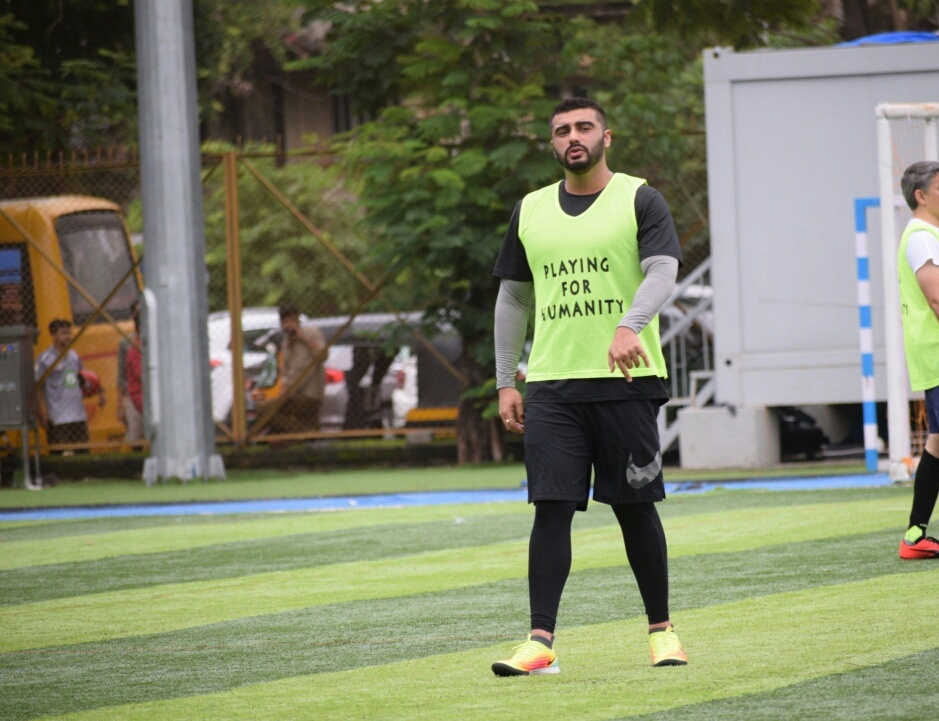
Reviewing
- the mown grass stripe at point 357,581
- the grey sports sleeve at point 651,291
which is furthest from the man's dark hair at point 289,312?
the grey sports sleeve at point 651,291

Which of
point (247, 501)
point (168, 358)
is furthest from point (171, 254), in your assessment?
point (247, 501)

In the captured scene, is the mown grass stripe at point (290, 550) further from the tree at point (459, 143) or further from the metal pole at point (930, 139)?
the tree at point (459, 143)

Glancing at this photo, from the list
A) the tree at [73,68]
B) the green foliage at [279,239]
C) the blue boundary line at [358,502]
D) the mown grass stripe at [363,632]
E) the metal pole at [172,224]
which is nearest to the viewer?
the mown grass stripe at [363,632]

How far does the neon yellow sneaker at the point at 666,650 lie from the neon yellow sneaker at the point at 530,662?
347 mm

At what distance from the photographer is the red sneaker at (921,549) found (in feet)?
27.5

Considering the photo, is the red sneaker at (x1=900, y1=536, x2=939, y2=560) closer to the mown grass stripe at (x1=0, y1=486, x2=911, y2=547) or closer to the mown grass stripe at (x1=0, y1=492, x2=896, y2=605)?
the mown grass stripe at (x1=0, y1=492, x2=896, y2=605)

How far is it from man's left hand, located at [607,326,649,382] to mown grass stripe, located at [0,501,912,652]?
2.94 meters

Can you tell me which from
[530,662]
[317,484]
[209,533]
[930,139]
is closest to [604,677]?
[530,662]

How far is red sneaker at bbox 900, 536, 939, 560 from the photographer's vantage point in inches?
330

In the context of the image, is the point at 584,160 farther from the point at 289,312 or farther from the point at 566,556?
the point at 289,312

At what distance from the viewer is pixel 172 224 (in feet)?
59.1

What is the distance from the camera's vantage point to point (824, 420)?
58.3ft

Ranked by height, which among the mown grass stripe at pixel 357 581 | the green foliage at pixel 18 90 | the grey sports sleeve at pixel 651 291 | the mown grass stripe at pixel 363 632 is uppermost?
the green foliage at pixel 18 90

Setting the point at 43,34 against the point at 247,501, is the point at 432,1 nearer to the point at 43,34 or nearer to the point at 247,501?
the point at 247,501
